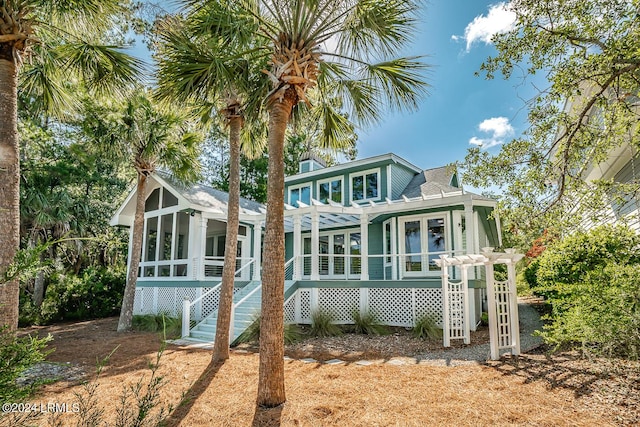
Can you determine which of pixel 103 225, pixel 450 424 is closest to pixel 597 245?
pixel 450 424

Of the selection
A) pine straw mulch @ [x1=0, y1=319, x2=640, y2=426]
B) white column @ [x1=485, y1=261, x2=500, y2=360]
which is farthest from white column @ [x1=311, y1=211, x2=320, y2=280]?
white column @ [x1=485, y1=261, x2=500, y2=360]

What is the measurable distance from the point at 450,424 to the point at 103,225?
1993 cm

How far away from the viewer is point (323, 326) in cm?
1003

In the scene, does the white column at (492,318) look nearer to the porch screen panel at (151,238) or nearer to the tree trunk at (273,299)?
the tree trunk at (273,299)

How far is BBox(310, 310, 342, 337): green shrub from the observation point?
9.95m

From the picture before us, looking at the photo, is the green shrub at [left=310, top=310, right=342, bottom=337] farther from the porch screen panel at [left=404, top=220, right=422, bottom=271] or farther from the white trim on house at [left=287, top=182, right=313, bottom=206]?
the white trim on house at [left=287, top=182, right=313, bottom=206]

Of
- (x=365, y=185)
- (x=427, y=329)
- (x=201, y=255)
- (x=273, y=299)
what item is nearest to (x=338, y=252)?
(x=365, y=185)

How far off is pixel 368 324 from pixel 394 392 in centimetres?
523

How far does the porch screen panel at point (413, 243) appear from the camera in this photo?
13.0m

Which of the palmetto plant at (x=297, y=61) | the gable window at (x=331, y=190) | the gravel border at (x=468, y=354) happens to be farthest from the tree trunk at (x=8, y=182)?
the gable window at (x=331, y=190)

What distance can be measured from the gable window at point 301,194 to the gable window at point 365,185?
7.82ft

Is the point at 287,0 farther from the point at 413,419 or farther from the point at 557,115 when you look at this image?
the point at 413,419

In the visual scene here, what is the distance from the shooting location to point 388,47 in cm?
586

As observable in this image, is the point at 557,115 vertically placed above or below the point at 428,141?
below
